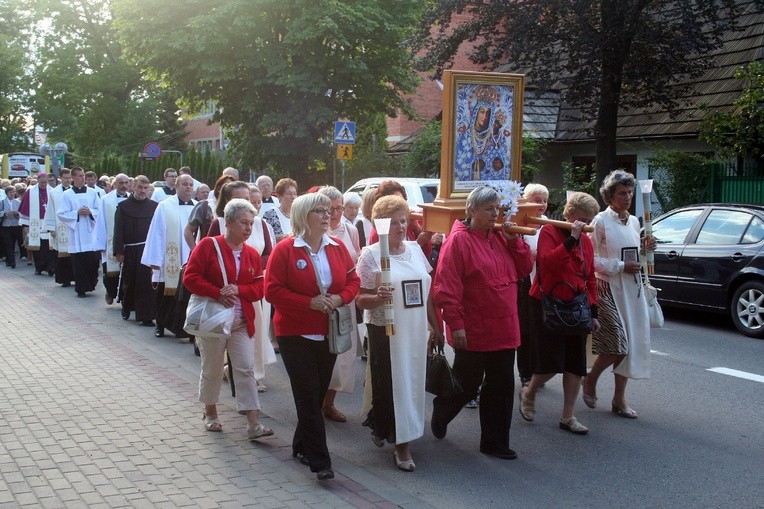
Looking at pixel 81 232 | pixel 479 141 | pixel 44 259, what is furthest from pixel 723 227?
pixel 44 259

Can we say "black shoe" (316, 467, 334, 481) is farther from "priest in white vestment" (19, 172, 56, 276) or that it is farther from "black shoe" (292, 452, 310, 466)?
"priest in white vestment" (19, 172, 56, 276)

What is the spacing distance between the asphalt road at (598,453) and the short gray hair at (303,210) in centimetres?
160

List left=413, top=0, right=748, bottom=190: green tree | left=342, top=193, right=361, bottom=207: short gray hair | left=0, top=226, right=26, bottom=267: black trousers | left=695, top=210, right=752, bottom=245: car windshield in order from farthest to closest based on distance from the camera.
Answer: left=0, top=226, right=26, bottom=267: black trousers, left=413, top=0, right=748, bottom=190: green tree, left=695, top=210, right=752, bottom=245: car windshield, left=342, top=193, right=361, bottom=207: short gray hair

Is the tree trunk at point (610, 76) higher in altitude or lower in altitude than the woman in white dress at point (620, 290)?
higher

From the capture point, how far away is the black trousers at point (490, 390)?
20.6 feet

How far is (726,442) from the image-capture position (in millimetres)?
6867

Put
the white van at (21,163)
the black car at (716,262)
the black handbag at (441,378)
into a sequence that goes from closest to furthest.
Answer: the black handbag at (441,378), the black car at (716,262), the white van at (21,163)

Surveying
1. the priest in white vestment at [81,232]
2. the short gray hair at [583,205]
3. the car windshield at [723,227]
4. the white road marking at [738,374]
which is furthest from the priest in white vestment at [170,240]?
the car windshield at [723,227]

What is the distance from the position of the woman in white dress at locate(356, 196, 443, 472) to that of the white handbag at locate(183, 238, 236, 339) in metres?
0.99

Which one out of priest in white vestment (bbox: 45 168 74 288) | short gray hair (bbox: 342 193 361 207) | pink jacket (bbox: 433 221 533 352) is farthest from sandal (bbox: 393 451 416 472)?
priest in white vestment (bbox: 45 168 74 288)

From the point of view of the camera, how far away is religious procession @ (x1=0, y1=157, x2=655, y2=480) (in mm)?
5965

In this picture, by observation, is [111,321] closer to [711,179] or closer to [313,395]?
[313,395]

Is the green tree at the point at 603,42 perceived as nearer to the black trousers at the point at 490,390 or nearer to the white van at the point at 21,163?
the black trousers at the point at 490,390

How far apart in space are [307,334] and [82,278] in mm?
10710
